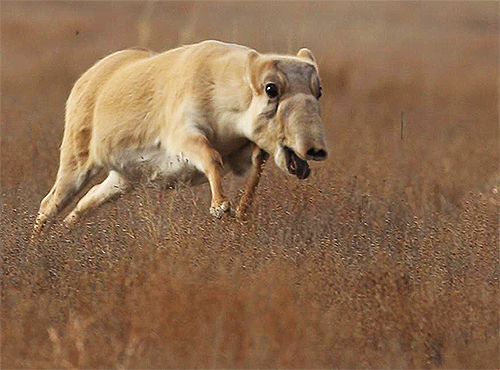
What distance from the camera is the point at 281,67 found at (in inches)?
336

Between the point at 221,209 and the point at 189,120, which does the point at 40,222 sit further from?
the point at 221,209

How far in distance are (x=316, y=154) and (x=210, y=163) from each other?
80 centimetres

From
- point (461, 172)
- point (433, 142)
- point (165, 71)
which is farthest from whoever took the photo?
point (433, 142)

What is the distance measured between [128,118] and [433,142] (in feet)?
26.4

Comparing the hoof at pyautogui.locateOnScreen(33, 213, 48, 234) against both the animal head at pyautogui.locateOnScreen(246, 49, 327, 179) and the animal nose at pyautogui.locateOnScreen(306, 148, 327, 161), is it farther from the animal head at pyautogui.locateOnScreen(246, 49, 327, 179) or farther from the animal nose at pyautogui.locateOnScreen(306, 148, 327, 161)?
the animal nose at pyautogui.locateOnScreen(306, 148, 327, 161)

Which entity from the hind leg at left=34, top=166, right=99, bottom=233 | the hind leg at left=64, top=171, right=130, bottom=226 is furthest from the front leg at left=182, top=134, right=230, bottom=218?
the hind leg at left=34, top=166, right=99, bottom=233

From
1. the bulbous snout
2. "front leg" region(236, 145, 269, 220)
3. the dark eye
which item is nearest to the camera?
the bulbous snout

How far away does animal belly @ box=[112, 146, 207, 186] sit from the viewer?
897 cm

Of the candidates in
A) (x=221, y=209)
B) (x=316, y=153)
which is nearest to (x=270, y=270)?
(x=221, y=209)

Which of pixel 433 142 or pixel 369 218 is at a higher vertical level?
pixel 369 218

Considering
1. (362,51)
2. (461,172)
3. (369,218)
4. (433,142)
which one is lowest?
(362,51)

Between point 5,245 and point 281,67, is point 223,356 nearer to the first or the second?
point 5,245

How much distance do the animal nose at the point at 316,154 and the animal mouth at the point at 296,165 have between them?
10.4 inches

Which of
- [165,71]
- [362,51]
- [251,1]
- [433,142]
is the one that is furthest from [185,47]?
[251,1]
